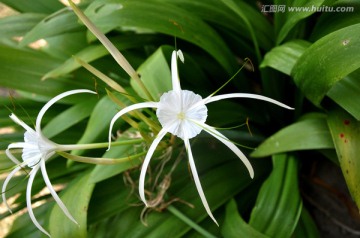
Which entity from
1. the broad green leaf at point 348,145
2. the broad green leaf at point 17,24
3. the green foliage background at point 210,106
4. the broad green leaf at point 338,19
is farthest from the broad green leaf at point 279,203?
the broad green leaf at point 17,24

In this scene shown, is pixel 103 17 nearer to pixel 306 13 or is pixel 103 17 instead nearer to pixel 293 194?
pixel 306 13

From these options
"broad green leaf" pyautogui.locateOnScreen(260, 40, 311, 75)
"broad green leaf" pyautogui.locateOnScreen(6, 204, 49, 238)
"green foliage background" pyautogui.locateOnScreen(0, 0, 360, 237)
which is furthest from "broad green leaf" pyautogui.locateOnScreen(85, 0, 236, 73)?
"broad green leaf" pyautogui.locateOnScreen(6, 204, 49, 238)

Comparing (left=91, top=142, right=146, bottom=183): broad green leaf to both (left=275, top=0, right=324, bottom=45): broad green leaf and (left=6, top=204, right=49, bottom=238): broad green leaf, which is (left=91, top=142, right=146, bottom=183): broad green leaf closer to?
(left=6, top=204, right=49, bottom=238): broad green leaf

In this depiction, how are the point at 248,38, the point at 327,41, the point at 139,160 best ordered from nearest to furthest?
1. the point at 327,41
2. the point at 139,160
3. the point at 248,38

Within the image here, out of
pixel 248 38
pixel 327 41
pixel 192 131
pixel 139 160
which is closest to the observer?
pixel 192 131

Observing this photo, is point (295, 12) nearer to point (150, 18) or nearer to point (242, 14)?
point (242, 14)

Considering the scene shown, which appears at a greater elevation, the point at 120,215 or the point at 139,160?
the point at 139,160

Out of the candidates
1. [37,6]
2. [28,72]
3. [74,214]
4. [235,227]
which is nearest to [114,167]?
[74,214]

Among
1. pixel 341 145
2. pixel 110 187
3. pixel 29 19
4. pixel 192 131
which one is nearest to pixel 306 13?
pixel 341 145
